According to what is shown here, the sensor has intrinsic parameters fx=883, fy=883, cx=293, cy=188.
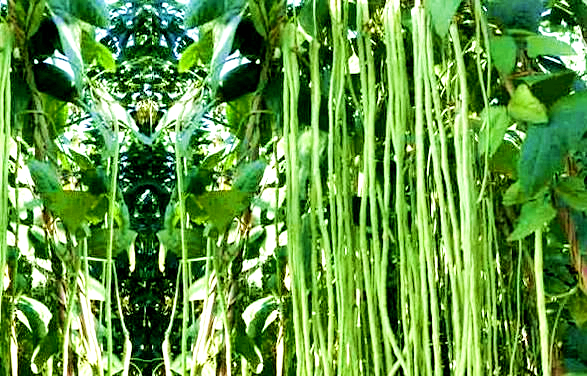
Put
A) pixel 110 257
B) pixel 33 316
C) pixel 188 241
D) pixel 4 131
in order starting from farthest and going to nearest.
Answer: pixel 33 316 < pixel 188 241 < pixel 110 257 < pixel 4 131

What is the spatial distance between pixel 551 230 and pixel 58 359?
2.66ft

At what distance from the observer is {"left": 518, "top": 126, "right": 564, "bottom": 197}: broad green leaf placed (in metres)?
0.92

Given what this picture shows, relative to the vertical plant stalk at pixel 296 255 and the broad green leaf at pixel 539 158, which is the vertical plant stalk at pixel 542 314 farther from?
the vertical plant stalk at pixel 296 255

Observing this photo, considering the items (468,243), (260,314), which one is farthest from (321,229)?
(260,314)

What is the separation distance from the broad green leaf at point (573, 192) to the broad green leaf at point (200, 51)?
22.7 inches

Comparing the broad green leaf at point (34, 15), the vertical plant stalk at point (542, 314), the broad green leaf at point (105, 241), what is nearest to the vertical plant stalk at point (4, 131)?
the broad green leaf at point (34, 15)

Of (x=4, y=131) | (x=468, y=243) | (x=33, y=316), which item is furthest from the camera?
(x=33, y=316)

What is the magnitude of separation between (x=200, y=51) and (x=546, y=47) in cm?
56

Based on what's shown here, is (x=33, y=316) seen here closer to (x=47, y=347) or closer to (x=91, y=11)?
(x=47, y=347)

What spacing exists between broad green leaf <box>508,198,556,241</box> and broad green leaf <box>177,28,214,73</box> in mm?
565

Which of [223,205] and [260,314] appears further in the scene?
[260,314]

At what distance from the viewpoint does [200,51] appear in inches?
52.2

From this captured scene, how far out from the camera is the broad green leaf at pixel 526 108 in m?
0.92

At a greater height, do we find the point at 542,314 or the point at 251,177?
the point at 251,177
